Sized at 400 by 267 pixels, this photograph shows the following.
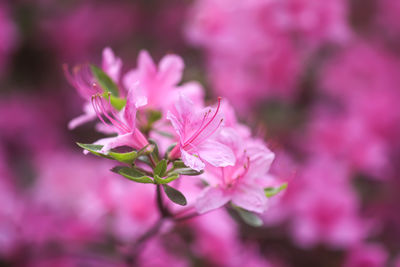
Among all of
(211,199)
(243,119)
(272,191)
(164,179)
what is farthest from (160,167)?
(243,119)

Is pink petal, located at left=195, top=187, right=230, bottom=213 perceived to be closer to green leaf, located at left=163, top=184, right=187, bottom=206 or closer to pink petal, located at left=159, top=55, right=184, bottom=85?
green leaf, located at left=163, top=184, right=187, bottom=206

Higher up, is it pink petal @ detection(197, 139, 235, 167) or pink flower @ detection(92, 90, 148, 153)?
pink petal @ detection(197, 139, 235, 167)

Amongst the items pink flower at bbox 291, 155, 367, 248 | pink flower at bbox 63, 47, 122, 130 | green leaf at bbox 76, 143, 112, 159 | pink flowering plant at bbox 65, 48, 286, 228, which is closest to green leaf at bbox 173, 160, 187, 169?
pink flowering plant at bbox 65, 48, 286, 228

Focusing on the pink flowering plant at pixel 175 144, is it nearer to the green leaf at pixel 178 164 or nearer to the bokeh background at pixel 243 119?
the green leaf at pixel 178 164

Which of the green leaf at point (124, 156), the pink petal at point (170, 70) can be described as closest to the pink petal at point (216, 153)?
the green leaf at point (124, 156)

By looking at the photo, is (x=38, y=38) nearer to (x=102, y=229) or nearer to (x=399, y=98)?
(x=102, y=229)

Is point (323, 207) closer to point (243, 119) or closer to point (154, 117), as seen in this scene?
point (243, 119)
